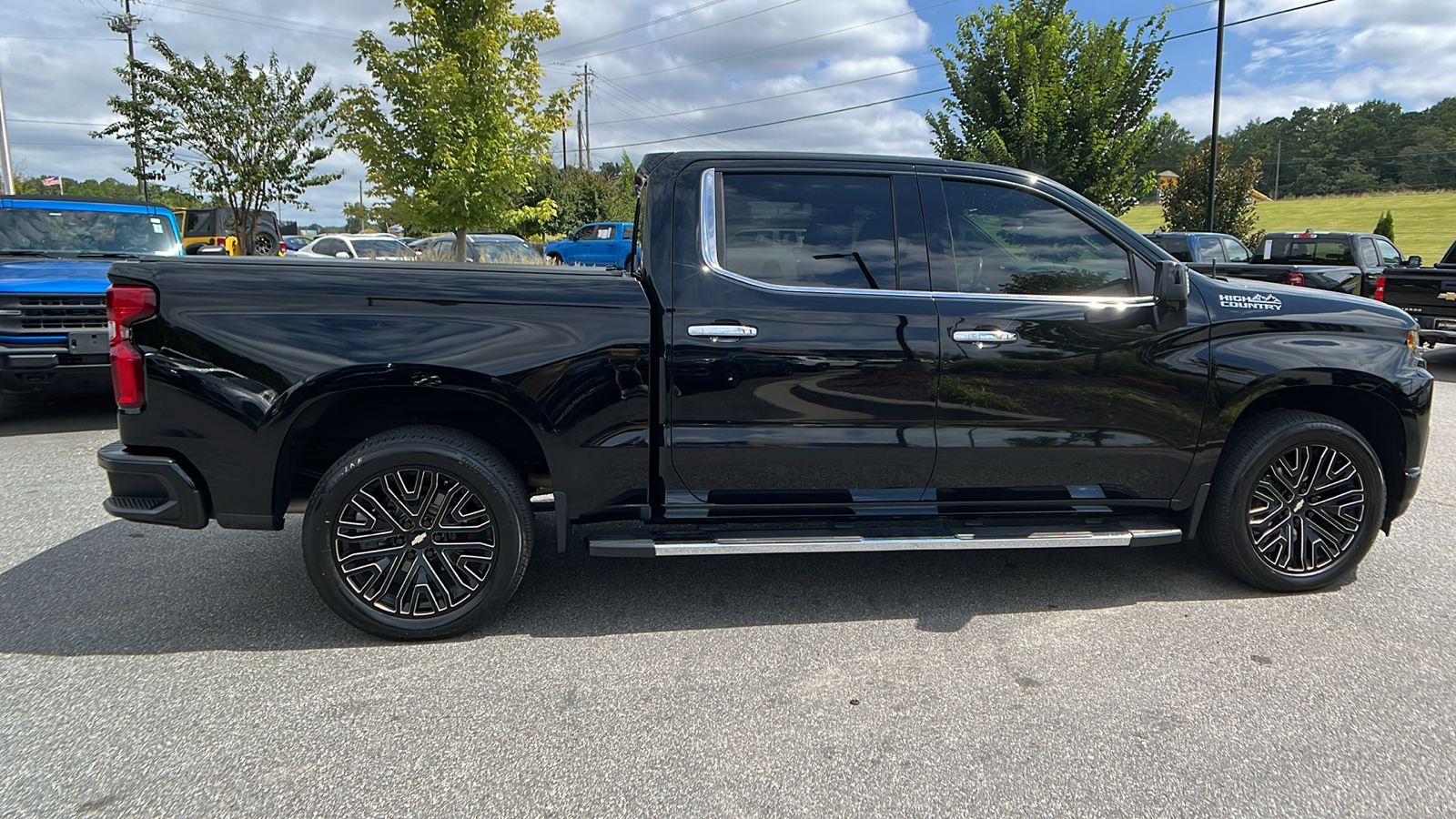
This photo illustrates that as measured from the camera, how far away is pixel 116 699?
119 inches

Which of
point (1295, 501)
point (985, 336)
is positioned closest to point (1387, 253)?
point (1295, 501)

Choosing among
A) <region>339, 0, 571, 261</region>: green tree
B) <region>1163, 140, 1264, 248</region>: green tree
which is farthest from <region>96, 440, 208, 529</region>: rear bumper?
<region>1163, 140, 1264, 248</region>: green tree

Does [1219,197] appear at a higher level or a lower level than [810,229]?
higher

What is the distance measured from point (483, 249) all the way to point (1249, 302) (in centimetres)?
1880

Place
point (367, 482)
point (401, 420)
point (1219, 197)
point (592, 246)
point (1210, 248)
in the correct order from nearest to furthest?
point (367, 482) → point (401, 420) → point (1210, 248) → point (592, 246) → point (1219, 197)

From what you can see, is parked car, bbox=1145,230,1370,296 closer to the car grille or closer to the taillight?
the taillight

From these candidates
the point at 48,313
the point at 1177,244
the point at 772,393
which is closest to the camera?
the point at 772,393

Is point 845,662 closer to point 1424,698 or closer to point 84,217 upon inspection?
point 1424,698

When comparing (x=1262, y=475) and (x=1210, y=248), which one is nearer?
(x=1262, y=475)

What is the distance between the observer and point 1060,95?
20547 millimetres

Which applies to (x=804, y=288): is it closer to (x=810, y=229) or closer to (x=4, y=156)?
(x=810, y=229)

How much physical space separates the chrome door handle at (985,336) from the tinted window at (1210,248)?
1286 centimetres

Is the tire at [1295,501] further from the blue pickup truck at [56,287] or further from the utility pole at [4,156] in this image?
the utility pole at [4,156]

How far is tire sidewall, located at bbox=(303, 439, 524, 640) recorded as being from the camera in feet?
11.0
